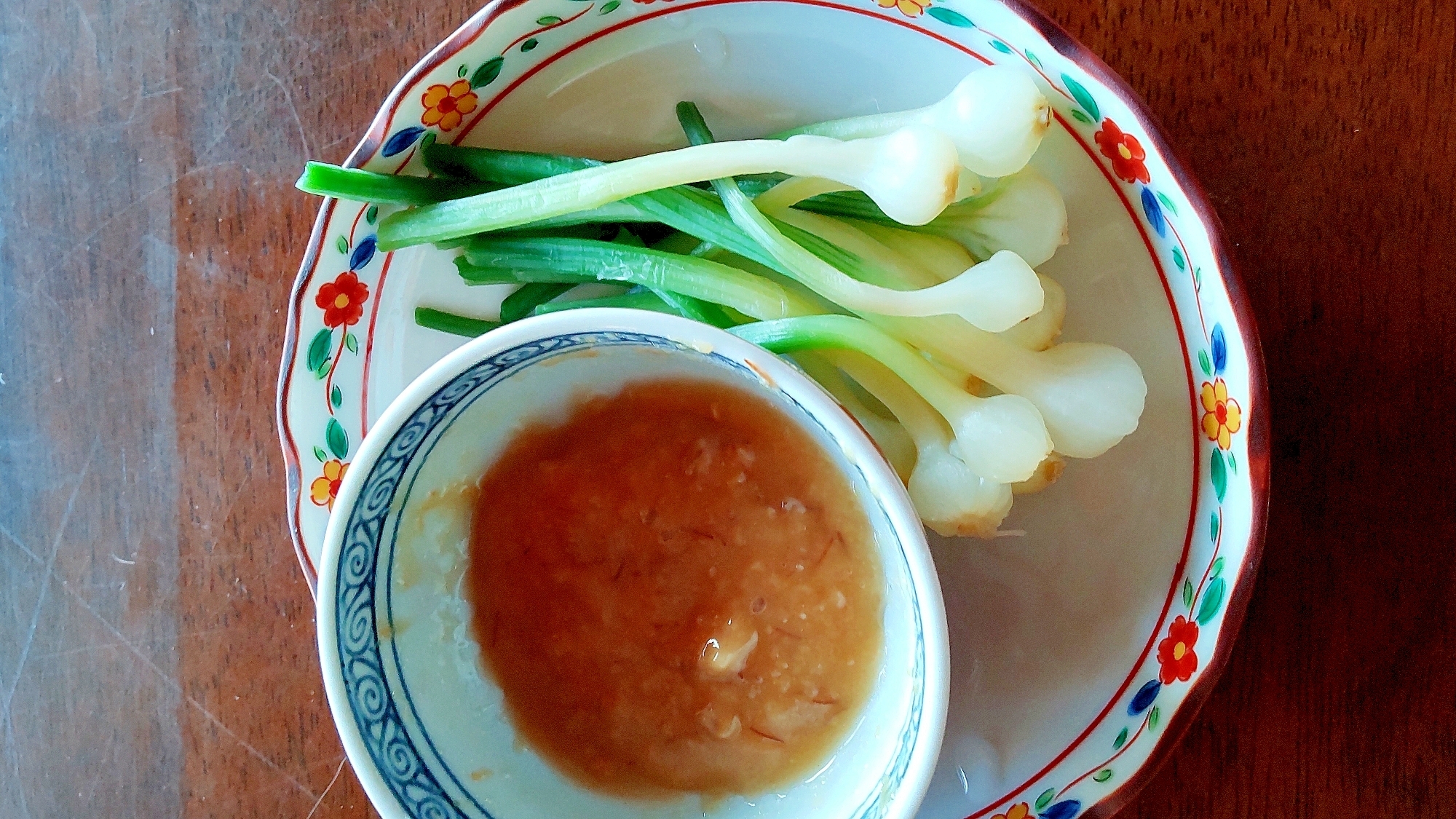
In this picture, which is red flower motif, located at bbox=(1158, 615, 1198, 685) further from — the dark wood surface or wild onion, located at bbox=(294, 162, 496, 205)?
wild onion, located at bbox=(294, 162, 496, 205)

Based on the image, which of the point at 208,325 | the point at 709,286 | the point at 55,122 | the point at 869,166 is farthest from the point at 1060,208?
the point at 55,122

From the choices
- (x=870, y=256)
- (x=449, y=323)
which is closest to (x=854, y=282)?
(x=870, y=256)

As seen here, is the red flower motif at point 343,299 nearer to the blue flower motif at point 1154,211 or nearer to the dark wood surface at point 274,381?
the dark wood surface at point 274,381

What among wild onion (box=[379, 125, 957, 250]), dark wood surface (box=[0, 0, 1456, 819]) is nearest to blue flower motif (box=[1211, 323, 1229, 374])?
dark wood surface (box=[0, 0, 1456, 819])

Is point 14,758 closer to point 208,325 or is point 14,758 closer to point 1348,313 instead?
point 208,325

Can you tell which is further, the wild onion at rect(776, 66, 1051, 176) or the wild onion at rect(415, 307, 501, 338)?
the wild onion at rect(415, 307, 501, 338)

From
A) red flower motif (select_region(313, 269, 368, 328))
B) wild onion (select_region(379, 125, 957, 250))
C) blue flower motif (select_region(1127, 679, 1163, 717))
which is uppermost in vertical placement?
wild onion (select_region(379, 125, 957, 250))

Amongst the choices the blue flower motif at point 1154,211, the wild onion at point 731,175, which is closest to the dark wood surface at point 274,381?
the blue flower motif at point 1154,211

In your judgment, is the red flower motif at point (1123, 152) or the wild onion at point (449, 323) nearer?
the red flower motif at point (1123, 152)
